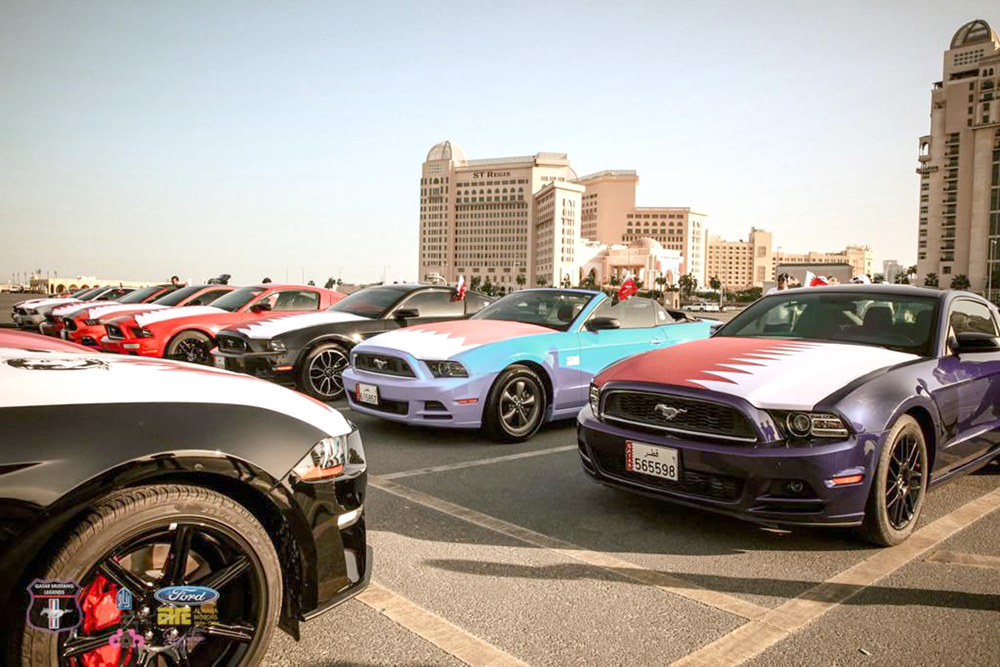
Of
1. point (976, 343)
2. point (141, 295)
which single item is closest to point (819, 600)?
point (976, 343)

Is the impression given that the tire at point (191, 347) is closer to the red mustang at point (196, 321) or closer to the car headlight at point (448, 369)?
Answer: the red mustang at point (196, 321)

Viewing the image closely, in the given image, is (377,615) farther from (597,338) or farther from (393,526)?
(597,338)

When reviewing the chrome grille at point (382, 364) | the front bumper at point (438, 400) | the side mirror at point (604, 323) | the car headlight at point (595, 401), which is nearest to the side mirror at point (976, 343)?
the car headlight at point (595, 401)

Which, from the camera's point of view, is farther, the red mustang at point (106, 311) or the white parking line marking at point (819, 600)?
the red mustang at point (106, 311)

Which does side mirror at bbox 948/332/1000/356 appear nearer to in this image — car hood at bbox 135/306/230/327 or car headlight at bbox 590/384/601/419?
car headlight at bbox 590/384/601/419

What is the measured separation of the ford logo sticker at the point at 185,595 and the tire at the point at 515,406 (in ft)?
14.1

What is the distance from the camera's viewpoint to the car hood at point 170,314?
1078 centimetres

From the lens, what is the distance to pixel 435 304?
392 inches

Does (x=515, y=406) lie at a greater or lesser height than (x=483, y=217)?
lesser

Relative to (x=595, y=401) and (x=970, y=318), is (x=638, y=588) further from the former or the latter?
(x=970, y=318)

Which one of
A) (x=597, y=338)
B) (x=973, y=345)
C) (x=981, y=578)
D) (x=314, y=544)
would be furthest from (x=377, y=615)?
(x=597, y=338)

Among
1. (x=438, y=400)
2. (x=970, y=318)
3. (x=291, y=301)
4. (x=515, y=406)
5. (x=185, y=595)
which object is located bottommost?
(x=515, y=406)

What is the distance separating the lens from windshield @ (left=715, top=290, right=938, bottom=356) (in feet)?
15.0

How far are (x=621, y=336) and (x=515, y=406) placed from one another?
1660 millimetres
